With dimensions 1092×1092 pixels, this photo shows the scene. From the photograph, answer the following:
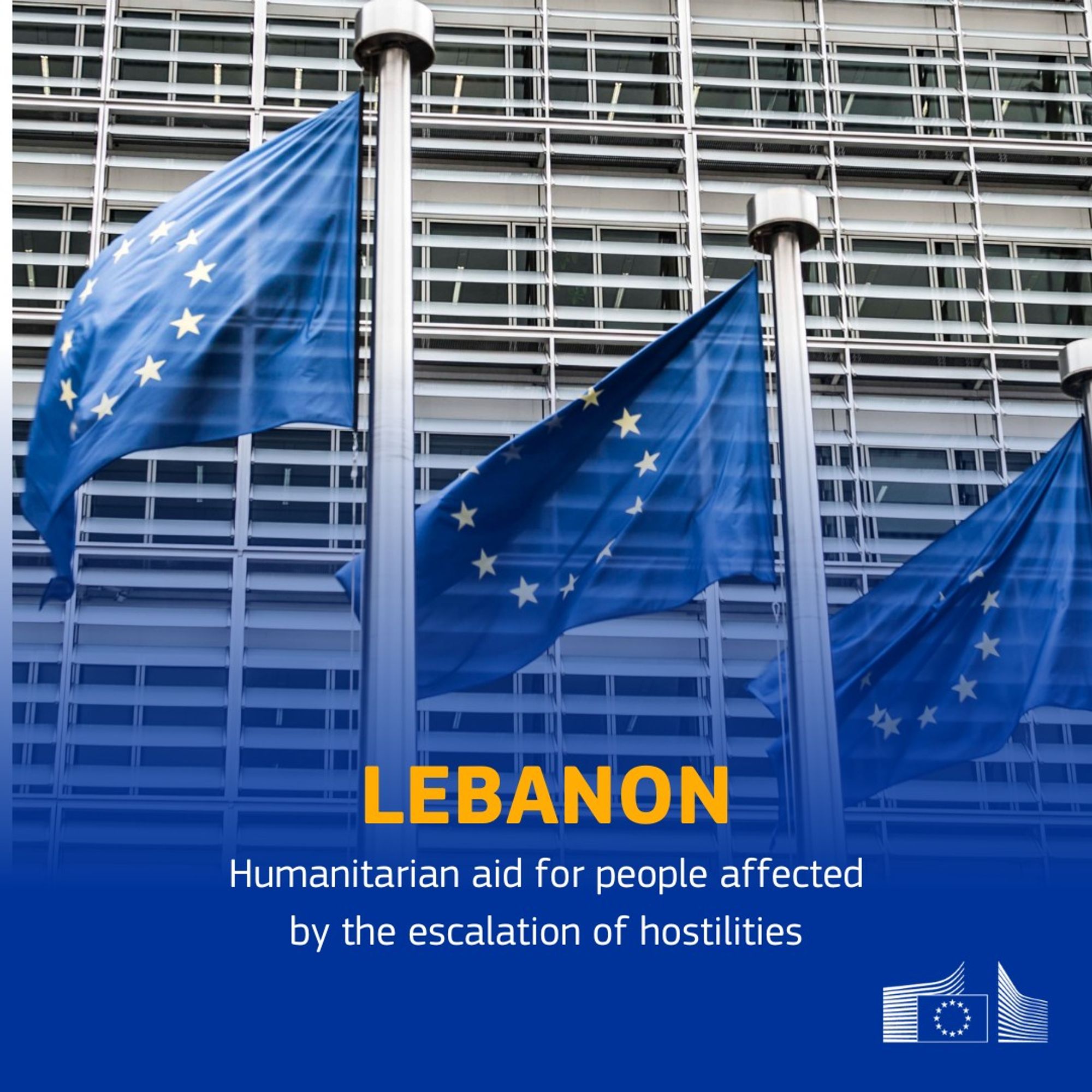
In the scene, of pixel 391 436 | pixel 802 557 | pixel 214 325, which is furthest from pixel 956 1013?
pixel 214 325

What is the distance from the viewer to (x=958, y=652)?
12.0 metres

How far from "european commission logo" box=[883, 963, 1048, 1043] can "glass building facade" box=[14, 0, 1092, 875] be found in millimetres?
4192

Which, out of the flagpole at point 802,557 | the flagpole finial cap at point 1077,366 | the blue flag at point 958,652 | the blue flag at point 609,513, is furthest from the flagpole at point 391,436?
the flagpole finial cap at point 1077,366

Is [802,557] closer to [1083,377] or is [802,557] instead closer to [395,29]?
[1083,377]

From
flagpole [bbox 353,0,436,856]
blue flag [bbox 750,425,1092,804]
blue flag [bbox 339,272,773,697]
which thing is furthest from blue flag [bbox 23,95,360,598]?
blue flag [bbox 750,425,1092,804]

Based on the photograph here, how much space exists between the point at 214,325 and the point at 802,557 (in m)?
3.32

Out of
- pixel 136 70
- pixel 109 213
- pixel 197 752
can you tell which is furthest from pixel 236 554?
pixel 136 70

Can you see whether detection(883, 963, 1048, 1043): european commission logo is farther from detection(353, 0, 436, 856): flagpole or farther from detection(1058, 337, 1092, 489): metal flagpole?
detection(1058, 337, 1092, 489): metal flagpole

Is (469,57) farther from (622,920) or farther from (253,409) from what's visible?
(622,920)

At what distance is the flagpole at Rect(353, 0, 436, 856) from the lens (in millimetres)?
9000

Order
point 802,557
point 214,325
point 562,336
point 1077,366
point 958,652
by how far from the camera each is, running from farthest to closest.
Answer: point 562,336, point 1077,366, point 958,652, point 802,557, point 214,325

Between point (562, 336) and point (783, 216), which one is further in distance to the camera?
point (562, 336)

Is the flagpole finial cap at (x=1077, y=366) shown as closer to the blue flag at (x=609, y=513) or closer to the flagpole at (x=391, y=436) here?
the blue flag at (x=609, y=513)

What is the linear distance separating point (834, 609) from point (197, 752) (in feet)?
16.1
